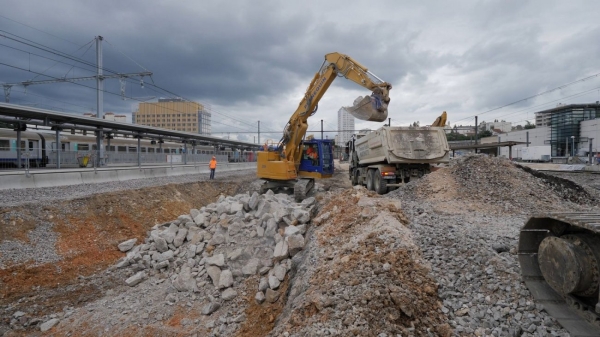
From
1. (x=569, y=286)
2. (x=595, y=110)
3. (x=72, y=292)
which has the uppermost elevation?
(x=595, y=110)

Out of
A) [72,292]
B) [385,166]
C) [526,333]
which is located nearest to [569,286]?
[526,333]

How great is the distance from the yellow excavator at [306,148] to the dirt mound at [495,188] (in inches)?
118

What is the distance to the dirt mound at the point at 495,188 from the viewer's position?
7.48 m

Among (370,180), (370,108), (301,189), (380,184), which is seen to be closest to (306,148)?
(301,189)

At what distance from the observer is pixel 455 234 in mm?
4434

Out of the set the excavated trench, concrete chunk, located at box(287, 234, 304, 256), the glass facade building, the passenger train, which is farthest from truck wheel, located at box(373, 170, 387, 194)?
the glass facade building

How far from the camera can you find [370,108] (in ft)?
32.7

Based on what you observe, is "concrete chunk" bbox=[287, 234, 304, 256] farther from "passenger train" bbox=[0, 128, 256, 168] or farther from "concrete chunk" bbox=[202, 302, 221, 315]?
"passenger train" bbox=[0, 128, 256, 168]

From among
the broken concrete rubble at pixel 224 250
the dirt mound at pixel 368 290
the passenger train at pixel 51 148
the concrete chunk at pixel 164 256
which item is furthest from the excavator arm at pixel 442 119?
the passenger train at pixel 51 148

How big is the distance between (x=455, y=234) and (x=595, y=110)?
63.8 m

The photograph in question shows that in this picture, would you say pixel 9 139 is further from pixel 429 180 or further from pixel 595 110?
pixel 595 110

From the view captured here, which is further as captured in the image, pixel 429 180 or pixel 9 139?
pixel 9 139

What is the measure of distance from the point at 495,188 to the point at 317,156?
641 cm

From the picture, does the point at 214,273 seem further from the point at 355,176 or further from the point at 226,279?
the point at 355,176
